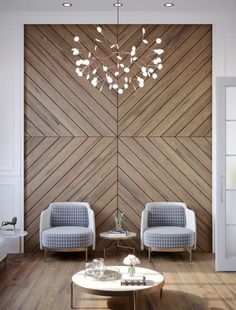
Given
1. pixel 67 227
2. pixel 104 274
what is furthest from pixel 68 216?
pixel 104 274

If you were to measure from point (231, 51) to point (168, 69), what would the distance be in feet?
3.01

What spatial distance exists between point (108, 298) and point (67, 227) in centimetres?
218

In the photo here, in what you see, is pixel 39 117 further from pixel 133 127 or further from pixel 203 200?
pixel 203 200

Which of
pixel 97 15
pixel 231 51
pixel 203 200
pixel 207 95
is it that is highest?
pixel 97 15

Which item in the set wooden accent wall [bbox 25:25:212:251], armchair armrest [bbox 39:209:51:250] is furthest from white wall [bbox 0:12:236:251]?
armchair armrest [bbox 39:209:51:250]

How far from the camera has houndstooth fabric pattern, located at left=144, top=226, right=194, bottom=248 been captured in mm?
6742

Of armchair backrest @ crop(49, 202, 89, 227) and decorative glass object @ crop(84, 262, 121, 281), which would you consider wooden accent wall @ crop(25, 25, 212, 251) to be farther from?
decorative glass object @ crop(84, 262, 121, 281)

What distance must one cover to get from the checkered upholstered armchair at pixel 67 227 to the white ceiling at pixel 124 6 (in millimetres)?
2706

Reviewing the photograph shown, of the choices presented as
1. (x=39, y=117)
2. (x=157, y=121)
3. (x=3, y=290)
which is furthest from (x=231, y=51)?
(x=3, y=290)

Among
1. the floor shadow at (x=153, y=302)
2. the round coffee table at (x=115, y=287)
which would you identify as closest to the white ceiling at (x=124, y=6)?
the round coffee table at (x=115, y=287)

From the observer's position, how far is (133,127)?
7570mm

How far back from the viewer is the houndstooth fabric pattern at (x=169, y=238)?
22.1 ft

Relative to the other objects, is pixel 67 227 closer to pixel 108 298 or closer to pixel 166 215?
pixel 166 215

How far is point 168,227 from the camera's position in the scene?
7.16 meters
